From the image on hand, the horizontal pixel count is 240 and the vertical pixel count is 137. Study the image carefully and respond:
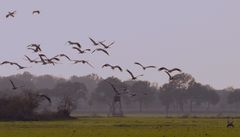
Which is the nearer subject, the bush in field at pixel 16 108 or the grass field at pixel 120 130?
the grass field at pixel 120 130

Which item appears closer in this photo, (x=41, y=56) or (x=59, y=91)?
(x=41, y=56)

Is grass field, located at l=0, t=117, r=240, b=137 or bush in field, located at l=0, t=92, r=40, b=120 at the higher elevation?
bush in field, located at l=0, t=92, r=40, b=120

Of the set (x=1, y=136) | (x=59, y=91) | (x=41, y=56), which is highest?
(x=59, y=91)

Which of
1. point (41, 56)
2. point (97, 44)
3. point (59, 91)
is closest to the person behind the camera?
point (97, 44)

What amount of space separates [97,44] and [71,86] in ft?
553

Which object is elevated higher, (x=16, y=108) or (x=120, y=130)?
(x=16, y=108)

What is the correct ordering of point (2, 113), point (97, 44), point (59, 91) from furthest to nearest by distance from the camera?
point (59, 91)
point (2, 113)
point (97, 44)

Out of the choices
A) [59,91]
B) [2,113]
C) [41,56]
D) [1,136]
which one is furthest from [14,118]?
[59,91]

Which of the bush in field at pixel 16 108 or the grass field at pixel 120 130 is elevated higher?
the bush in field at pixel 16 108

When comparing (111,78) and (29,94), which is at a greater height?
(111,78)

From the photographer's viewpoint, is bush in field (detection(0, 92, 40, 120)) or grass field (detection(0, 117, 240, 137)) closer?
grass field (detection(0, 117, 240, 137))

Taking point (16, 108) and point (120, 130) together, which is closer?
point (120, 130)

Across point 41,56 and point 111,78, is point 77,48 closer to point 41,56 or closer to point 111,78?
point 41,56

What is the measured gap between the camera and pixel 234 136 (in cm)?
4094
